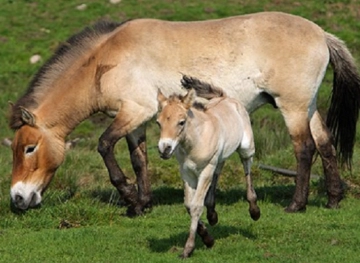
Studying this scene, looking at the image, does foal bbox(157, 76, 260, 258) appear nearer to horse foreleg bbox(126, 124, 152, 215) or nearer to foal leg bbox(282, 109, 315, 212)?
foal leg bbox(282, 109, 315, 212)

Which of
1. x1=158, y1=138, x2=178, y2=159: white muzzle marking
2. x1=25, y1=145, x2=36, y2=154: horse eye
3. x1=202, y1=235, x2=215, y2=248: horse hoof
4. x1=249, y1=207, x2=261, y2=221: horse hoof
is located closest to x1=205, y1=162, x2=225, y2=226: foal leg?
x1=249, y1=207, x2=261, y2=221: horse hoof

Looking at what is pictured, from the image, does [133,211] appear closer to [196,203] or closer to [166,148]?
[196,203]

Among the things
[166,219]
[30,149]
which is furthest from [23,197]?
[166,219]

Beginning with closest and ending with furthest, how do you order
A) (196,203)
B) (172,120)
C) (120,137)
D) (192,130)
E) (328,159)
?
(172,120) → (192,130) → (196,203) → (120,137) → (328,159)

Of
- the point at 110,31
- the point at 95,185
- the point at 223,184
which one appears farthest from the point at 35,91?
the point at 223,184

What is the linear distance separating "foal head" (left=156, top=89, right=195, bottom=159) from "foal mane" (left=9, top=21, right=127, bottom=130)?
3.66 meters

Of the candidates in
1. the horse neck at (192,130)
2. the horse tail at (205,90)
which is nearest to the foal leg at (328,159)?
the horse tail at (205,90)

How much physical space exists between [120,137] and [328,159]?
106 inches

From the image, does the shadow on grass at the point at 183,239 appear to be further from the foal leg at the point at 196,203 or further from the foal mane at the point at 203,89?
the foal mane at the point at 203,89

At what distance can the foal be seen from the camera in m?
8.05

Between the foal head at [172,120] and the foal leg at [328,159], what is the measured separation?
387 cm

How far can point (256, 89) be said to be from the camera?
11.6m

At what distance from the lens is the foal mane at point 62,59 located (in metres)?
11.6

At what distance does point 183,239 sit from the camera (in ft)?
30.7
